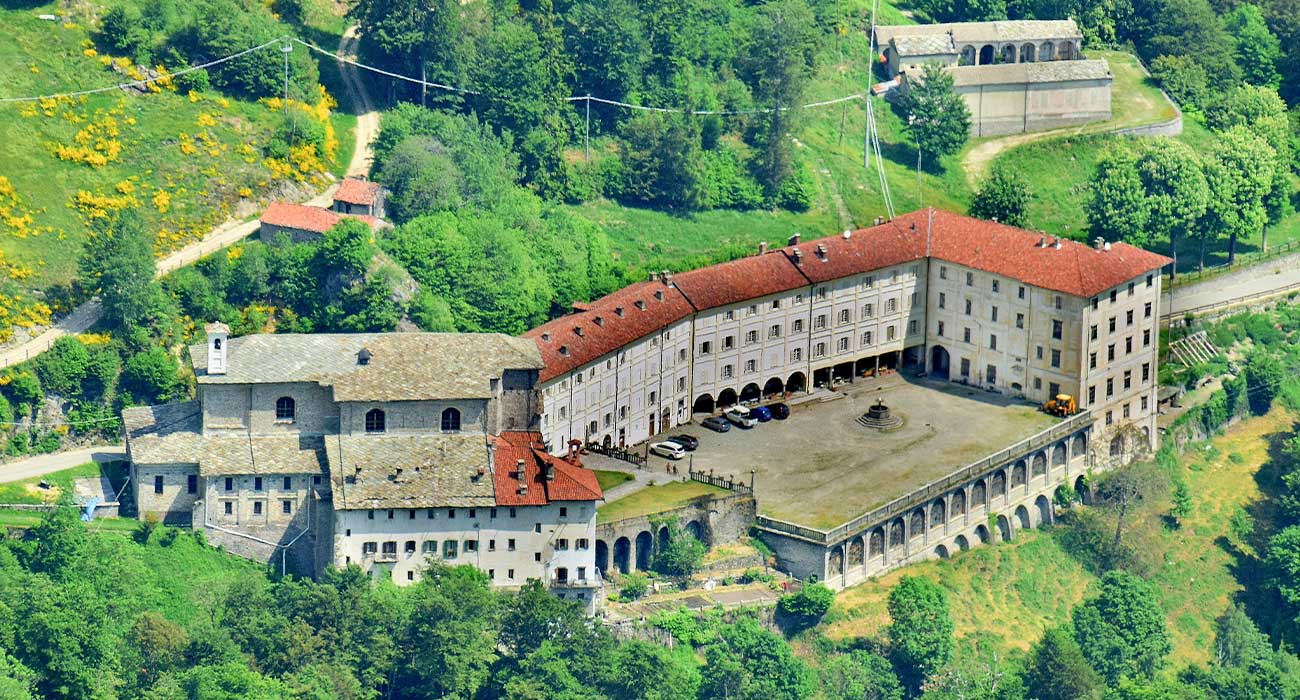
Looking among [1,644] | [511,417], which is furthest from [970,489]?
[1,644]

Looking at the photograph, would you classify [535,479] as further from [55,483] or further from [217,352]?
[55,483]

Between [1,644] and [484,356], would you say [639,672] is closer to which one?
[484,356]

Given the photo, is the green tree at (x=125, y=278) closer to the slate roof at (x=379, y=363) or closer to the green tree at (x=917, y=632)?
the slate roof at (x=379, y=363)

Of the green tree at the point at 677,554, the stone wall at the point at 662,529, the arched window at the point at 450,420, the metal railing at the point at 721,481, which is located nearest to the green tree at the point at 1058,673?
the stone wall at the point at 662,529

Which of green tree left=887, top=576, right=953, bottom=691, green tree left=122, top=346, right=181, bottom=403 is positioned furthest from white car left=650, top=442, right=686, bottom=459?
green tree left=122, top=346, right=181, bottom=403

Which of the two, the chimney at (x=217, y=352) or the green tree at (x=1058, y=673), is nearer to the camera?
the chimney at (x=217, y=352)

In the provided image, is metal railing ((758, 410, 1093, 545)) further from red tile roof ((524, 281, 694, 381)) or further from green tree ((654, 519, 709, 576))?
red tile roof ((524, 281, 694, 381))
